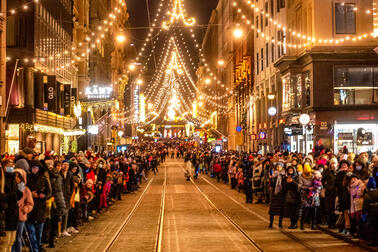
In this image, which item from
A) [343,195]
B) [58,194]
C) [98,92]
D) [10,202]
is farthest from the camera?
[98,92]

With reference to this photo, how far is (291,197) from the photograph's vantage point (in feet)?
56.5

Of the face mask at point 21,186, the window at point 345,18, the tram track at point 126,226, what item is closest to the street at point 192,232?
the tram track at point 126,226

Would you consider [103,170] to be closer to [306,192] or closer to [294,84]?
[306,192]

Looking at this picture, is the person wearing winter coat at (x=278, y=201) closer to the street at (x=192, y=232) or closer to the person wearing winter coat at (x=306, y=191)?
the street at (x=192, y=232)

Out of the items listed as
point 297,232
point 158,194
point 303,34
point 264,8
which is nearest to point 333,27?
point 303,34

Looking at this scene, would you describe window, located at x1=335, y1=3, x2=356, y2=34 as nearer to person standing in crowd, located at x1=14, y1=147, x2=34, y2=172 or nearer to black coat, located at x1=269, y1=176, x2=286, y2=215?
black coat, located at x1=269, y1=176, x2=286, y2=215

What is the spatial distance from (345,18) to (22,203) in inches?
1110

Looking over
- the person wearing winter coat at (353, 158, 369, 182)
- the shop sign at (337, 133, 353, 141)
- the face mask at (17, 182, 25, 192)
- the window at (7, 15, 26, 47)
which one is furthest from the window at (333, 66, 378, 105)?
the face mask at (17, 182, 25, 192)

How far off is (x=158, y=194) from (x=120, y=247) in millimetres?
17280

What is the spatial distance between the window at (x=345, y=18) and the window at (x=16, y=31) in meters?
18.0

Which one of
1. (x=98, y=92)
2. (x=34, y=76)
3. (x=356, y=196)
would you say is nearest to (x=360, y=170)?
(x=356, y=196)

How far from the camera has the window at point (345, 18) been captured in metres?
35.7

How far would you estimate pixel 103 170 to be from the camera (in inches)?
887

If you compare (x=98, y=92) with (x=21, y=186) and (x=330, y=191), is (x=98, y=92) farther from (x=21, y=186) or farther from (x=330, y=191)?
(x=21, y=186)
